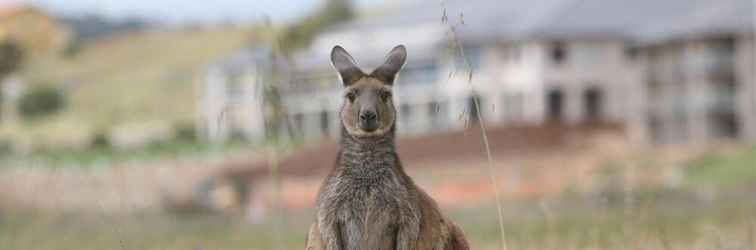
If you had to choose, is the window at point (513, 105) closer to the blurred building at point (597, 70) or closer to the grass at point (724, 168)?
the blurred building at point (597, 70)

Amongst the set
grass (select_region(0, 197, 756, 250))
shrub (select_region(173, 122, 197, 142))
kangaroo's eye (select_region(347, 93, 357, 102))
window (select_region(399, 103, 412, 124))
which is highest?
kangaroo's eye (select_region(347, 93, 357, 102))

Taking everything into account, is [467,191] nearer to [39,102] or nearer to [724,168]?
[724,168]

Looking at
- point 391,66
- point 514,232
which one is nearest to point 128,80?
point 514,232

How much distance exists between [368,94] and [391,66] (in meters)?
0.20

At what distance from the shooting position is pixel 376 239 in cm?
736

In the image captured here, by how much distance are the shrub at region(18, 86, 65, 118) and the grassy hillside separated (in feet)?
3.01

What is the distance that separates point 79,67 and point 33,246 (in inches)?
5435

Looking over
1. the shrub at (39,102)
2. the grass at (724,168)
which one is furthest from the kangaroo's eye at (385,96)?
the shrub at (39,102)

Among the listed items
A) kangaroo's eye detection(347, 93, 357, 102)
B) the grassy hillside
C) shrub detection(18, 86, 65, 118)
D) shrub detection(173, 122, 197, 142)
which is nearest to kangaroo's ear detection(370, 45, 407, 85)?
kangaroo's eye detection(347, 93, 357, 102)

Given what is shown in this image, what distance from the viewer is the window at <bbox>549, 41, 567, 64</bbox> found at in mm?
75812

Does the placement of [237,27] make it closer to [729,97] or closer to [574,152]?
[729,97]

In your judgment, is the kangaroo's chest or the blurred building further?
the blurred building

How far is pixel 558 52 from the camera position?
7631 centimetres

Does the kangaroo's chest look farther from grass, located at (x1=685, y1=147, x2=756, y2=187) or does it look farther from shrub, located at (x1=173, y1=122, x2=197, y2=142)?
shrub, located at (x1=173, y1=122, x2=197, y2=142)
